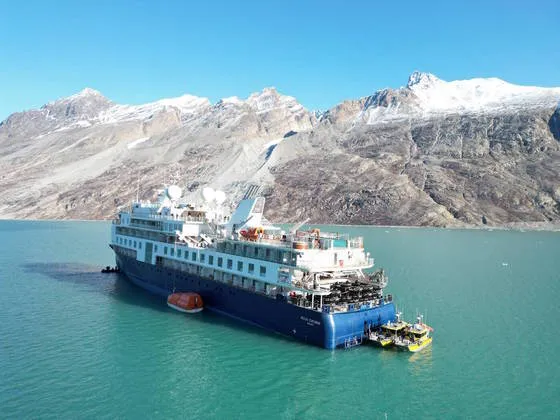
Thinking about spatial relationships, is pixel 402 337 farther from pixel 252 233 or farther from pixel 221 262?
pixel 221 262

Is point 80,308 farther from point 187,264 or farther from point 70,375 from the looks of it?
point 70,375

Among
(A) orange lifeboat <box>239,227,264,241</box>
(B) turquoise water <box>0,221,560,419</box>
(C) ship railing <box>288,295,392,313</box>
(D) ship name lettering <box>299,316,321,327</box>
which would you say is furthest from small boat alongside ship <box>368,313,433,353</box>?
(A) orange lifeboat <box>239,227,264,241</box>

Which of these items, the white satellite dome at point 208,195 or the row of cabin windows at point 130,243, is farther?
the row of cabin windows at point 130,243

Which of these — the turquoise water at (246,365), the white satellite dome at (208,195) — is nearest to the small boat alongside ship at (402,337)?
the turquoise water at (246,365)

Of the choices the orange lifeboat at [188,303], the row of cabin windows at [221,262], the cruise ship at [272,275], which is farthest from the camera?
the orange lifeboat at [188,303]

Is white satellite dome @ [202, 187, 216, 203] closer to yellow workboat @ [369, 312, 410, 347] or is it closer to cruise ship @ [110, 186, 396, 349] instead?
cruise ship @ [110, 186, 396, 349]

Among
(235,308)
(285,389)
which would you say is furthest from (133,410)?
(235,308)

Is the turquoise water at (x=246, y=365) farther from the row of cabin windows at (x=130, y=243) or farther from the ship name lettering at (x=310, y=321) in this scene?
the row of cabin windows at (x=130, y=243)
